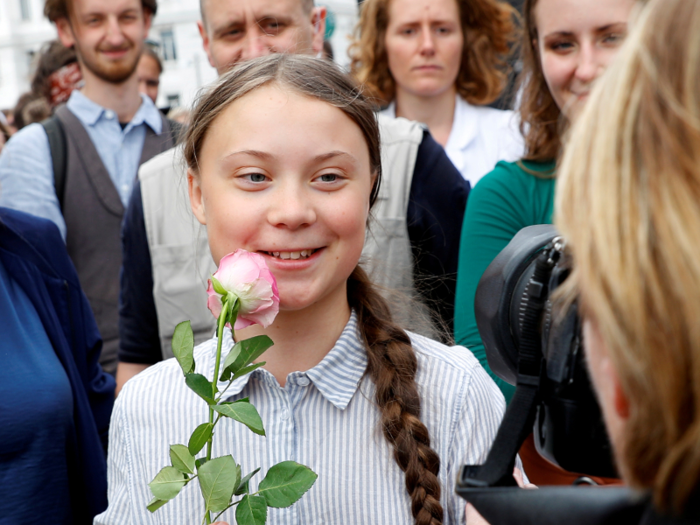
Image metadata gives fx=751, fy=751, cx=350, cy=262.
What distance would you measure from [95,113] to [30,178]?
1.66ft

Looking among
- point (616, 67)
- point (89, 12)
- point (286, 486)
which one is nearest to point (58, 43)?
point (89, 12)

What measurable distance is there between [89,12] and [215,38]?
1149mm

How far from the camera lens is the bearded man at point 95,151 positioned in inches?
109

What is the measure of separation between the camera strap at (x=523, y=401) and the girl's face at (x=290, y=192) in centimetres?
51

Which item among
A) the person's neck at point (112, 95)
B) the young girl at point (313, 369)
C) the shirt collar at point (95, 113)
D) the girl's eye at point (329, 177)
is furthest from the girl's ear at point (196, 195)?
the person's neck at point (112, 95)

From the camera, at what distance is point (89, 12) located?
3213 millimetres

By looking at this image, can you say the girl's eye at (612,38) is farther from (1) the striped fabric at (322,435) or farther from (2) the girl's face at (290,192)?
(1) the striped fabric at (322,435)

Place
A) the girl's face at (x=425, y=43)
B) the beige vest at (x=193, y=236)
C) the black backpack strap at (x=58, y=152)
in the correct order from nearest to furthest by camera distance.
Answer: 1. the beige vest at (x=193, y=236)
2. the black backpack strap at (x=58, y=152)
3. the girl's face at (x=425, y=43)

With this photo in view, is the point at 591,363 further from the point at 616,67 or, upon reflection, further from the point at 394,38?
the point at 394,38

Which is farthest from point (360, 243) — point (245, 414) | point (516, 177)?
point (516, 177)

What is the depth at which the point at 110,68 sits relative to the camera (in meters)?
3.26

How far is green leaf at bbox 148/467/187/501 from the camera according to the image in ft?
3.56

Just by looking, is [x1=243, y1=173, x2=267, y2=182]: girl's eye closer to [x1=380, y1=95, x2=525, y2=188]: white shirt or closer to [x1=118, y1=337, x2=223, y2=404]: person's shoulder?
[x1=118, y1=337, x2=223, y2=404]: person's shoulder

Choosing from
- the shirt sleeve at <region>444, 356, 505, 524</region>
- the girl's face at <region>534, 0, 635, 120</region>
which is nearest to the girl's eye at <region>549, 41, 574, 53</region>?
the girl's face at <region>534, 0, 635, 120</region>
